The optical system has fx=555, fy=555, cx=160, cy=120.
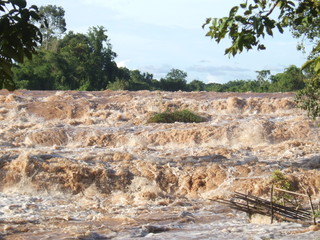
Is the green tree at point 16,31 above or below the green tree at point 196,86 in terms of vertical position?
below

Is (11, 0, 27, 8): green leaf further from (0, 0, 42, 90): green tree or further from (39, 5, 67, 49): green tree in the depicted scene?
(39, 5, 67, 49): green tree

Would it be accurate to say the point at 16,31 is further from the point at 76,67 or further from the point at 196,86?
the point at 196,86

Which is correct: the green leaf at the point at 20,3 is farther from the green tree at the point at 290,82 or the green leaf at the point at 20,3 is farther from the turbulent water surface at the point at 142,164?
the green tree at the point at 290,82

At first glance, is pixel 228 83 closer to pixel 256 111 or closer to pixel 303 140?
pixel 256 111

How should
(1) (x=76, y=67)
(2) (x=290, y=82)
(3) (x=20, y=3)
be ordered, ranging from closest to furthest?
(3) (x=20, y=3)
(2) (x=290, y=82)
(1) (x=76, y=67)

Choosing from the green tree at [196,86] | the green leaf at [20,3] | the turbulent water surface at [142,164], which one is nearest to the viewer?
the green leaf at [20,3]

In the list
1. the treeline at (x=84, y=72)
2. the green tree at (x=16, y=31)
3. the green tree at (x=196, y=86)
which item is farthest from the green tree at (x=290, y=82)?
the green tree at (x=16, y=31)

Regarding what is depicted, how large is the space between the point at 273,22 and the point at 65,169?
6122 millimetres

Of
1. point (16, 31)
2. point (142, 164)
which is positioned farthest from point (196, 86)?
point (16, 31)

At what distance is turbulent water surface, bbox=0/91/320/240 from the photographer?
22.5 ft

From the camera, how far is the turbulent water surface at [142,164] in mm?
6855

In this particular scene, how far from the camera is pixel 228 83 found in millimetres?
44250

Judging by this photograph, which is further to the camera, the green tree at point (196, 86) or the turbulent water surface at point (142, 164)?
the green tree at point (196, 86)

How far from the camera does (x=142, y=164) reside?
9.68 metres
